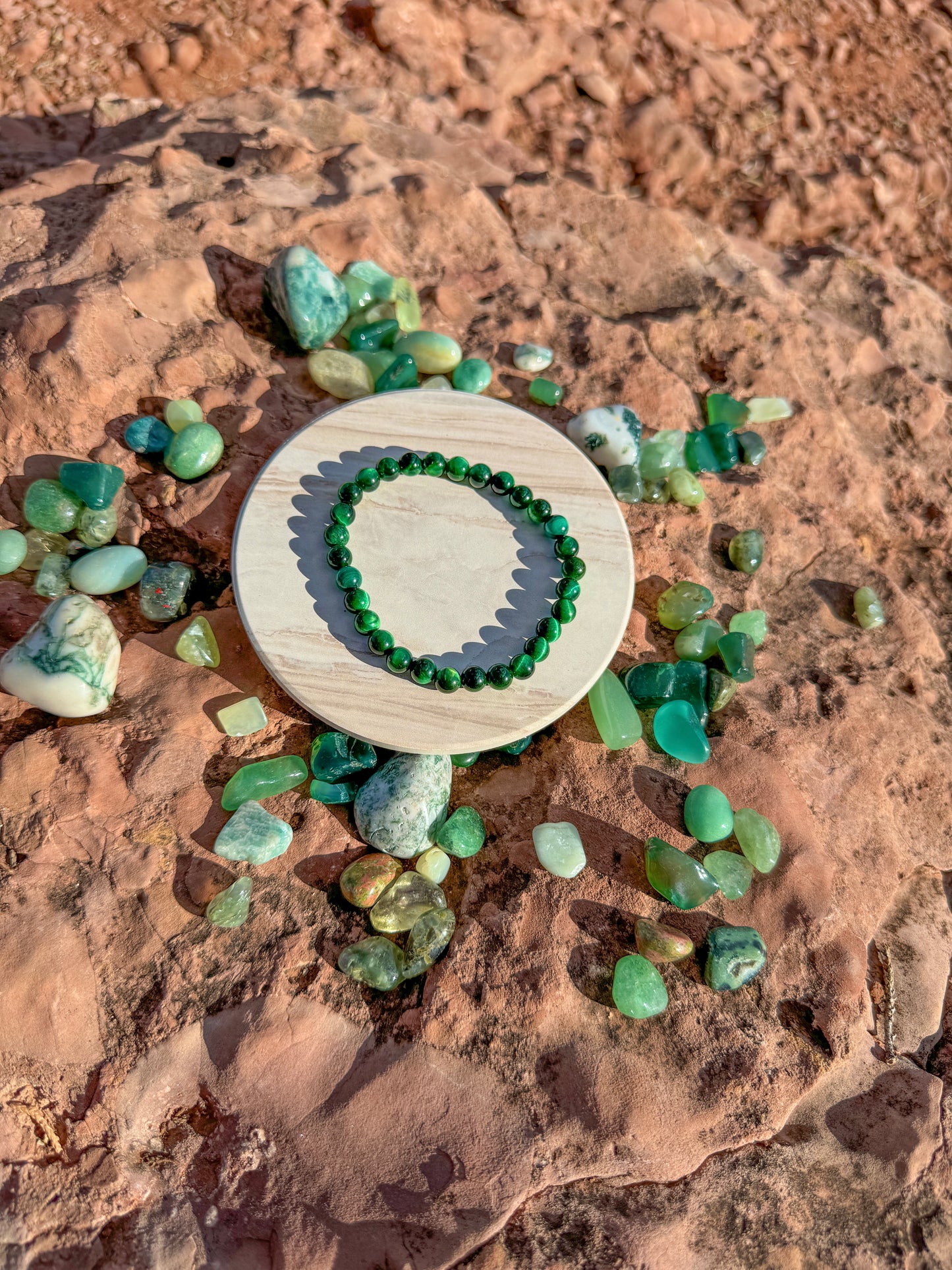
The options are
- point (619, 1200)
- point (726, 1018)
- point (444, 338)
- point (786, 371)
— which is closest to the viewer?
point (619, 1200)

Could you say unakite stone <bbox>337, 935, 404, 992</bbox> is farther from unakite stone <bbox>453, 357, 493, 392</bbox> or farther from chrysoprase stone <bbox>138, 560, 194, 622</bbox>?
unakite stone <bbox>453, 357, 493, 392</bbox>

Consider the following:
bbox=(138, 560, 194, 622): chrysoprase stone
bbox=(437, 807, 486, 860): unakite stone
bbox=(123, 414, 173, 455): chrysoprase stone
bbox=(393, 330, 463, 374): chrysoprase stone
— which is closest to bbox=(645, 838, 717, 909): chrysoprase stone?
bbox=(437, 807, 486, 860): unakite stone

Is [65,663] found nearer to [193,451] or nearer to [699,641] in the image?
[193,451]

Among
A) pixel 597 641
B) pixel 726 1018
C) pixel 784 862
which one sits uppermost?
pixel 597 641

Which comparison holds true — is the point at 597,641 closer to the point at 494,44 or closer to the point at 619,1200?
the point at 619,1200

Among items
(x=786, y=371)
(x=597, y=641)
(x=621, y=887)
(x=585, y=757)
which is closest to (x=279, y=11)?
(x=786, y=371)

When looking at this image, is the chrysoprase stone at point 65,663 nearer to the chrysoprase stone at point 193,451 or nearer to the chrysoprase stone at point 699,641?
the chrysoprase stone at point 193,451
